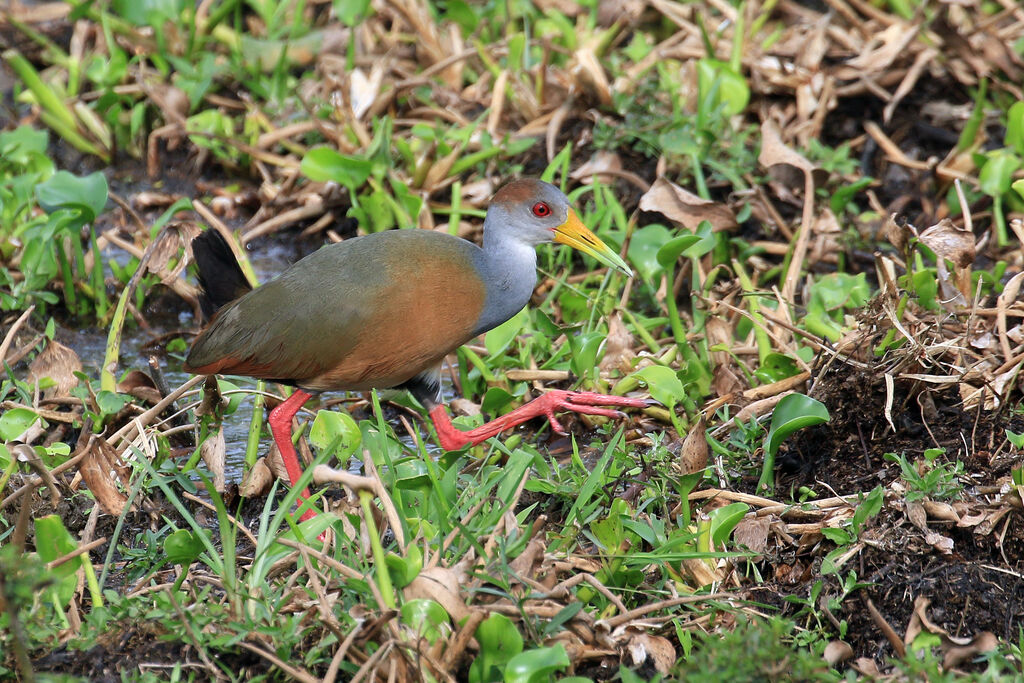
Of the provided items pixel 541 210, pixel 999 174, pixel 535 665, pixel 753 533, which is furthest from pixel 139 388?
pixel 999 174

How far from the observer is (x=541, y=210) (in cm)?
421

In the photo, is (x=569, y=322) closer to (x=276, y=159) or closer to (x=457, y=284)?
(x=457, y=284)

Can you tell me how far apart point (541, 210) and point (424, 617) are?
1914 millimetres

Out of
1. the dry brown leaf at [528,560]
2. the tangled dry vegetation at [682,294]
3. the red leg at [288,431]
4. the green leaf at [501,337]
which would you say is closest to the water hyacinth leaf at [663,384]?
the tangled dry vegetation at [682,294]

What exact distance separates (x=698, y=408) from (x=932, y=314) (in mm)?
847

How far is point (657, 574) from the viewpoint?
313cm

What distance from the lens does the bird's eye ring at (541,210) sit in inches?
165

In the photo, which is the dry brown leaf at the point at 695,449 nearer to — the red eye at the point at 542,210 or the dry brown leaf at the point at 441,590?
the dry brown leaf at the point at 441,590

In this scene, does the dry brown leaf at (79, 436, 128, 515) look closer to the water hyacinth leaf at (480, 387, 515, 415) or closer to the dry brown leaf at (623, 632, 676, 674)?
the water hyacinth leaf at (480, 387, 515, 415)

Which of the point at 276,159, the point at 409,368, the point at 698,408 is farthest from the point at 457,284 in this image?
the point at 276,159

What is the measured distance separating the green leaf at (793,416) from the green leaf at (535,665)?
1021 millimetres

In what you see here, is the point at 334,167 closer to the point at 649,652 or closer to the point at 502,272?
the point at 502,272

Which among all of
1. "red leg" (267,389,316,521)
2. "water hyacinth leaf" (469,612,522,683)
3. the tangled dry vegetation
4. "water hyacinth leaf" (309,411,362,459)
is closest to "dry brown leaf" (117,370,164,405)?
the tangled dry vegetation

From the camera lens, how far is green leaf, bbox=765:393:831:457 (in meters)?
3.22
